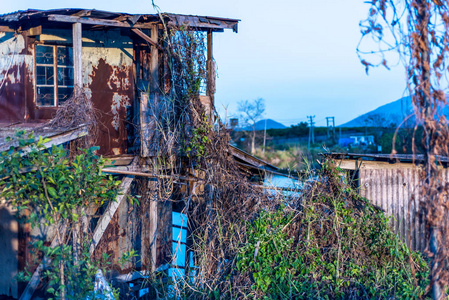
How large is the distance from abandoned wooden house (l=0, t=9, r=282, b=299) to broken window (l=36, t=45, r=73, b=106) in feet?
0.07

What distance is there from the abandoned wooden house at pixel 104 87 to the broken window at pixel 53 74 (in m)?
0.02

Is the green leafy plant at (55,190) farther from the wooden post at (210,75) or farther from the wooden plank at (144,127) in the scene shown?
the wooden post at (210,75)

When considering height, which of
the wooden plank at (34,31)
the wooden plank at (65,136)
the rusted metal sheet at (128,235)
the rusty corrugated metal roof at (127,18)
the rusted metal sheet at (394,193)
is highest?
the rusty corrugated metal roof at (127,18)

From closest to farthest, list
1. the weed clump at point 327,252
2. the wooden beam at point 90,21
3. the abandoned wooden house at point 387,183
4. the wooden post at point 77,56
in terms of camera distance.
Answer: the weed clump at point 327,252 → the wooden beam at point 90,21 → the wooden post at point 77,56 → the abandoned wooden house at point 387,183

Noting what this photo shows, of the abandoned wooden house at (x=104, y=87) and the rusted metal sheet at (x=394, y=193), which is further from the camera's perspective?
the rusted metal sheet at (x=394, y=193)

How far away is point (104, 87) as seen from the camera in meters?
9.85

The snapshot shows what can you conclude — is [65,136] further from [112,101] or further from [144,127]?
[112,101]

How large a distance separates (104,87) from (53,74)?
3.57ft

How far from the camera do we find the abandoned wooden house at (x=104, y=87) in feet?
28.0

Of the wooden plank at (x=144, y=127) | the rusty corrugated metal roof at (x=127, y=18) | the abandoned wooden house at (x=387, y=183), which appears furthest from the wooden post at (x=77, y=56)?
the abandoned wooden house at (x=387, y=183)

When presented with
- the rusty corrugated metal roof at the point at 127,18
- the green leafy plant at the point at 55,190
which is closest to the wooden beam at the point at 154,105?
the rusty corrugated metal roof at the point at 127,18

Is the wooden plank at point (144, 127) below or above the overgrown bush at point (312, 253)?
above

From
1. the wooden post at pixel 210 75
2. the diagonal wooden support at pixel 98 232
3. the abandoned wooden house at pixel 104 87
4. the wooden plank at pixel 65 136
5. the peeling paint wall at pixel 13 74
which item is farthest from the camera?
the wooden post at pixel 210 75

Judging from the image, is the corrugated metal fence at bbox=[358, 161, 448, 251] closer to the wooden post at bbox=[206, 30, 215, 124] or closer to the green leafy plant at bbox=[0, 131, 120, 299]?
the wooden post at bbox=[206, 30, 215, 124]
